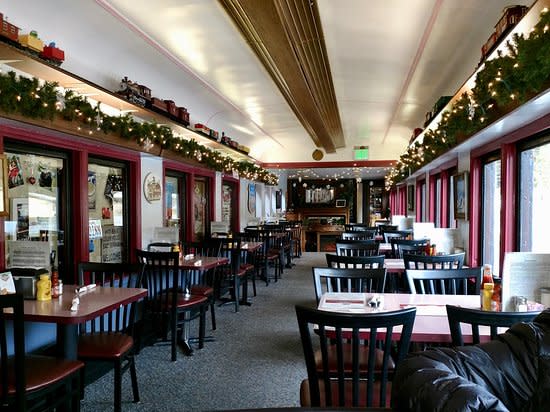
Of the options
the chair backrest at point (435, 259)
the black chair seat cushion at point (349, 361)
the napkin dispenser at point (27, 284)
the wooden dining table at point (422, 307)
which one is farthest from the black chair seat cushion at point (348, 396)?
the napkin dispenser at point (27, 284)

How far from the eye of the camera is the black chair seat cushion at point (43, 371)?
82.1 inches

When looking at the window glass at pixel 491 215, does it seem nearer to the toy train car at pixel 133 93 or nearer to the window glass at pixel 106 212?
the toy train car at pixel 133 93

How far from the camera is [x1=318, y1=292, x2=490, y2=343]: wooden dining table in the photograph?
1924 millimetres

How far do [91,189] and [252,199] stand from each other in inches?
276

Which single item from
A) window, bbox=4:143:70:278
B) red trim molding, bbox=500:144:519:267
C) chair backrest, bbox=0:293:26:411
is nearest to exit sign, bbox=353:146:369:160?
red trim molding, bbox=500:144:519:267

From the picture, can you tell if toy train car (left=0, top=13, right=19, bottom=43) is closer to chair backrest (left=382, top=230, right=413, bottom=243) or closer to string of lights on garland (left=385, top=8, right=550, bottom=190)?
string of lights on garland (left=385, top=8, right=550, bottom=190)

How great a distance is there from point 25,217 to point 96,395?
164cm

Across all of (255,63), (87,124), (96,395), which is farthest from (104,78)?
(96,395)

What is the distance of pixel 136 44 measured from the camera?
4.11 metres

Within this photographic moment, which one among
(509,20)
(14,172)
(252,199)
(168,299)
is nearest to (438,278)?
(509,20)

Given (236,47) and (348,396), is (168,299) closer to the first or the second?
(348,396)

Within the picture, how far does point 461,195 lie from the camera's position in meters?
5.38

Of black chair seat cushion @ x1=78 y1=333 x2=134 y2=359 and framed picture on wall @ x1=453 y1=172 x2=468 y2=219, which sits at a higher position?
framed picture on wall @ x1=453 y1=172 x2=468 y2=219

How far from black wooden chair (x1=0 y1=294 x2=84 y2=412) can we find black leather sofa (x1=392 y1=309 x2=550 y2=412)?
191 cm
